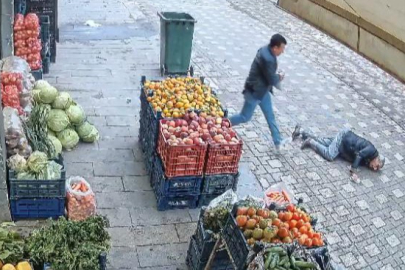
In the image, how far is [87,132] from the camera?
24.4ft

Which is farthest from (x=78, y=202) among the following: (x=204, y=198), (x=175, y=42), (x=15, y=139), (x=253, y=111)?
(x=175, y=42)

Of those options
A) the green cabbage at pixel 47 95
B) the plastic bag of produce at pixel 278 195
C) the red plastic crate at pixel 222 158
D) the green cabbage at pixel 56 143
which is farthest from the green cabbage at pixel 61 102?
the plastic bag of produce at pixel 278 195

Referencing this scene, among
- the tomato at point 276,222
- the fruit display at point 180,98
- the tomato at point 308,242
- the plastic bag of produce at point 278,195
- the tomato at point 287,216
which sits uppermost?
the fruit display at point 180,98

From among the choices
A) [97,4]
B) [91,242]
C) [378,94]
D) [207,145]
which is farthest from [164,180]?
[97,4]

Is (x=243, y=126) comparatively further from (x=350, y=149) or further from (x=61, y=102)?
(x=61, y=102)

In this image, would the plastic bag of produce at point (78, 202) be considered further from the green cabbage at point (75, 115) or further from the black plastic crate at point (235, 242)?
the black plastic crate at point (235, 242)

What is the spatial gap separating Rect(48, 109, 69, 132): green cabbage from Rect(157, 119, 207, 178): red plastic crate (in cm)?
182

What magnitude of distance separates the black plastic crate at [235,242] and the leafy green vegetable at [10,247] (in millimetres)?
1981

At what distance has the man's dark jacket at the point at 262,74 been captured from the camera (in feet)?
24.2

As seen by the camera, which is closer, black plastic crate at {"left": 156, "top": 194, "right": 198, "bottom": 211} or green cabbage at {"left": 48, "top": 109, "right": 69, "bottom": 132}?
black plastic crate at {"left": 156, "top": 194, "right": 198, "bottom": 211}

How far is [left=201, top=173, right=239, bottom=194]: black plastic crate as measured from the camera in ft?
20.4

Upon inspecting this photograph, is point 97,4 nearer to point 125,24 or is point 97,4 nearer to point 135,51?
point 125,24

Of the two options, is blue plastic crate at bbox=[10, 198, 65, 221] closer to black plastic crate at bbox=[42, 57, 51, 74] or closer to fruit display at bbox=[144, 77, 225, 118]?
fruit display at bbox=[144, 77, 225, 118]

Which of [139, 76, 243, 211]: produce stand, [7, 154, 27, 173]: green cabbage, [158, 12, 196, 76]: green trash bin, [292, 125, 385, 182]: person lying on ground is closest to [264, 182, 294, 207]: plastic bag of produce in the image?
[139, 76, 243, 211]: produce stand
